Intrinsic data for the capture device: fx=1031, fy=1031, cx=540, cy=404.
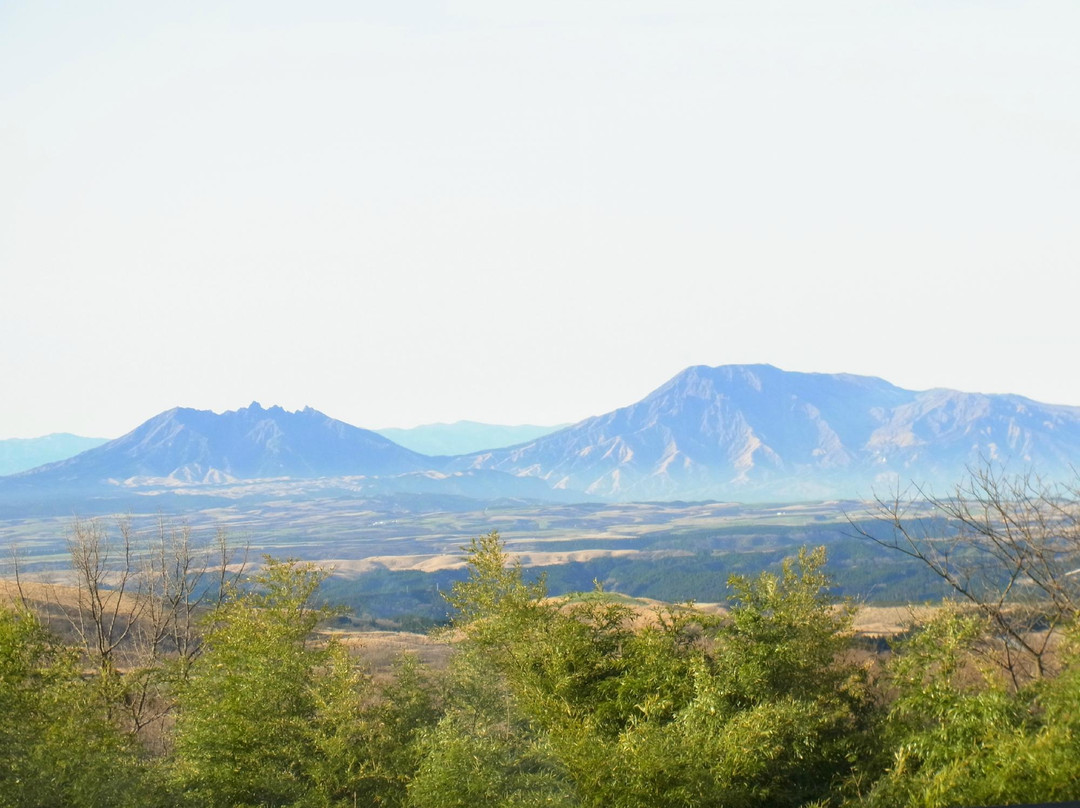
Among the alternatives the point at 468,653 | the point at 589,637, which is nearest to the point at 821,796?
the point at 589,637

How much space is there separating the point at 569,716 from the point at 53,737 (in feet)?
34.9

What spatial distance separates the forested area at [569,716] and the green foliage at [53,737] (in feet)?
0.19

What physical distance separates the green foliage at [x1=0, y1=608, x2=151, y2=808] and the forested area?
57 millimetres

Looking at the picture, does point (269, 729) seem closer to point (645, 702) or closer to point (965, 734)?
point (645, 702)

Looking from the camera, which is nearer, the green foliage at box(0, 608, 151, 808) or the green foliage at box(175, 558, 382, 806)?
the green foliage at box(0, 608, 151, 808)

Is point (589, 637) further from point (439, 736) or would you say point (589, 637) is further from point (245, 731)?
point (245, 731)

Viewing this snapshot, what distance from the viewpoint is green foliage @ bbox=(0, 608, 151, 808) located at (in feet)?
60.0

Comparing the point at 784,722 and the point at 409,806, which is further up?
the point at 784,722

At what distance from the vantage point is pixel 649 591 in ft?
610

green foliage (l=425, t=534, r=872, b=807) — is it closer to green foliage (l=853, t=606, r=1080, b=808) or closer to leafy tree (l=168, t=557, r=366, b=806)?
green foliage (l=853, t=606, r=1080, b=808)

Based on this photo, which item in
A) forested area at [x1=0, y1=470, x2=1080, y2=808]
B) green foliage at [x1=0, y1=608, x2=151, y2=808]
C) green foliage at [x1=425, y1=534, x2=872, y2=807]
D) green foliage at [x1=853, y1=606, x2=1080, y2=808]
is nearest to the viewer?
green foliage at [x1=853, y1=606, x2=1080, y2=808]

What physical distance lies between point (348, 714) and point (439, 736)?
2.69m

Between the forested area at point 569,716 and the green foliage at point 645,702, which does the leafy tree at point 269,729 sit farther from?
the green foliage at point 645,702

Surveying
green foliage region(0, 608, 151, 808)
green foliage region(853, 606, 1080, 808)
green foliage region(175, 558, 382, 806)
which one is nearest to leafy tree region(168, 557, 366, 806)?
green foliage region(175, 558, 382, 806)
